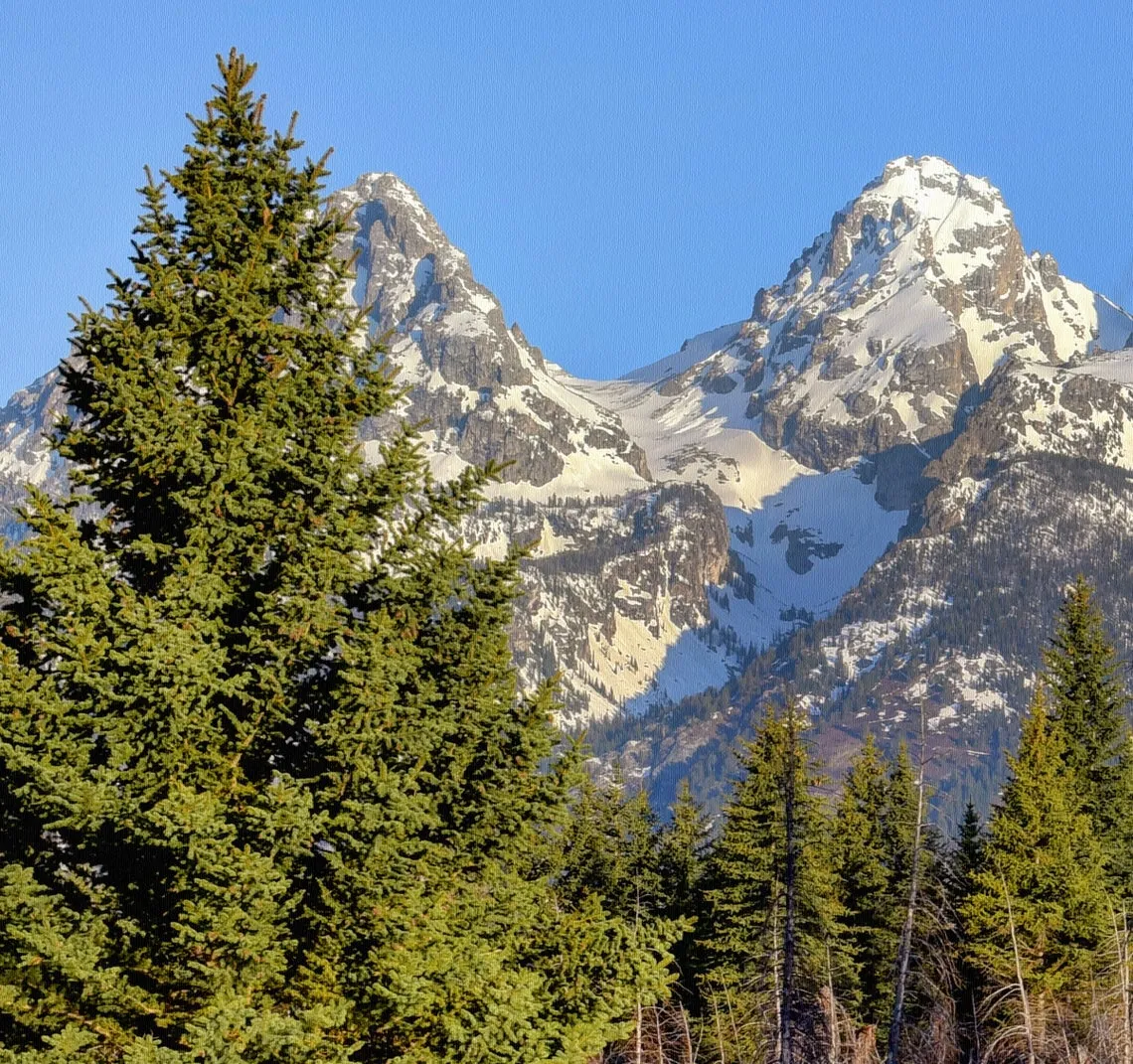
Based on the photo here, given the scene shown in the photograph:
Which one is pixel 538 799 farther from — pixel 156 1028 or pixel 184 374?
pixel 184 374

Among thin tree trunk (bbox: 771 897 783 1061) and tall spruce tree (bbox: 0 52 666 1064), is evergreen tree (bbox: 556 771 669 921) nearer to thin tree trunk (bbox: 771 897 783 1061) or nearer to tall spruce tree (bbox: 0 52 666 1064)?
thin tree trunk (bbox: 771 897 783 1061)

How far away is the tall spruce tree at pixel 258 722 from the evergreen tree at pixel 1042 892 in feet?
103

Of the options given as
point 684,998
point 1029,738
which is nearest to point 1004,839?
point 1029,738

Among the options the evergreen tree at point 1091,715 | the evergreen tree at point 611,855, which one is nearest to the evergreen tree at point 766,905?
the evergreen tree at point 611,855

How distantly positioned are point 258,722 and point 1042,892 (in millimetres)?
37484

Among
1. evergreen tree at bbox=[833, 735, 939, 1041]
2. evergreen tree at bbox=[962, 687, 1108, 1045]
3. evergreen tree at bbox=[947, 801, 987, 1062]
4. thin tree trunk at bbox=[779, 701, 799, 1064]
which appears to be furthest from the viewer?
evergreen tree at bbox=[833, 735, 939, 1041]

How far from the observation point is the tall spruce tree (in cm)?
1172

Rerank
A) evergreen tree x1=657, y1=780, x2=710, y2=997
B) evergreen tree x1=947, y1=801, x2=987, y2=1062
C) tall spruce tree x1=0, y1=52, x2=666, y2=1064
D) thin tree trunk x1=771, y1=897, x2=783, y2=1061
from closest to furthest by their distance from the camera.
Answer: tall spruce tree x1=0, y1=52, x2=666, y2=1064, thin tree trunk x1=771, y1=897, x2=783, y2=1061, evergreen tree x1=947, y1=801, x2=987, y2=1062, evergreen tree x1=657, y1=780, x2=710, y2=997

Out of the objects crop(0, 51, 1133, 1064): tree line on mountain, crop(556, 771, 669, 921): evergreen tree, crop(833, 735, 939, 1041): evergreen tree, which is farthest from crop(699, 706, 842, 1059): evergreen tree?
crop(0, 51, 1133, 1064): tree line on mountain

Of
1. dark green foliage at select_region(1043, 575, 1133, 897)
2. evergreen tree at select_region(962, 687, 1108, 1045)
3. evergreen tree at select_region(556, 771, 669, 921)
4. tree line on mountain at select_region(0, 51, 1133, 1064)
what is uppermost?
dark green foliage at select_region(1043, 575, 1133, 897)

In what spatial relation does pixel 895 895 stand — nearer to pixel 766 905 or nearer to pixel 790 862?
pixel 766 905

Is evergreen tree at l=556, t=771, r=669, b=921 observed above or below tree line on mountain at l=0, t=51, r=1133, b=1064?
above

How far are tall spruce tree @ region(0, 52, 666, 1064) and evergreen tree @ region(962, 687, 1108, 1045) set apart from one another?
103 ft

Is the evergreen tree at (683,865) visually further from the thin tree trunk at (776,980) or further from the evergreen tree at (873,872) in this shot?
the thin tree trunk at (776,980)
